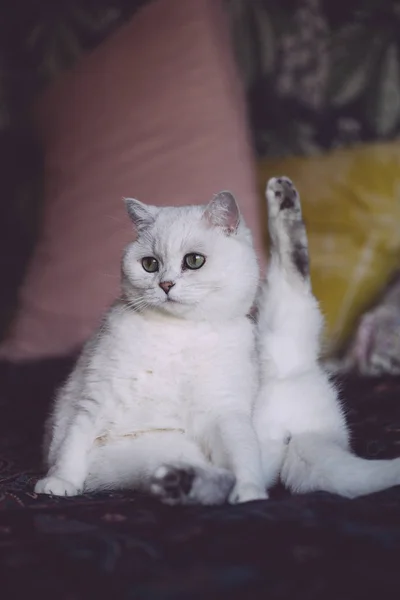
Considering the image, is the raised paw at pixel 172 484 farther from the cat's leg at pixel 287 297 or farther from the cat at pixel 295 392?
the cat's leg at pixel 287 297

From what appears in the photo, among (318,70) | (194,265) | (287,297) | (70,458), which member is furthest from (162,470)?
(318,70)

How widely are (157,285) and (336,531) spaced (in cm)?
48

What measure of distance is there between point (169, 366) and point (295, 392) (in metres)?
0.28

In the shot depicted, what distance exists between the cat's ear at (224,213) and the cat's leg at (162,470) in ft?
1.08

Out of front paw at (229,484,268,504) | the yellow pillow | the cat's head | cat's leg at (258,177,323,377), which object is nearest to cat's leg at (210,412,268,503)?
front paw at (229,484,268,504)

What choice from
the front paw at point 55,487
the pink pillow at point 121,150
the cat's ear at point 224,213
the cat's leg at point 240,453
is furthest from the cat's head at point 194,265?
the pink pillow at point 121,150

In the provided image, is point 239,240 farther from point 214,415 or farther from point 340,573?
point 340,573

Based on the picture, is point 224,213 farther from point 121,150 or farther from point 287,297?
point 121,150

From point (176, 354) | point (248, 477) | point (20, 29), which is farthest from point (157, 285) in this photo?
point (20, 29)

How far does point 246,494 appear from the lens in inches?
37.2

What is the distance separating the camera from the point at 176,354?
1156mm

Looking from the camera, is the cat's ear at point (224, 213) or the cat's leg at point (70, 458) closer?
the cat's leg at point (70, 458)

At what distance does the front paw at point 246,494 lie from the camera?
37.0 inches

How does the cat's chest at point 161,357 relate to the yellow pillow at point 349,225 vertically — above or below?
below
